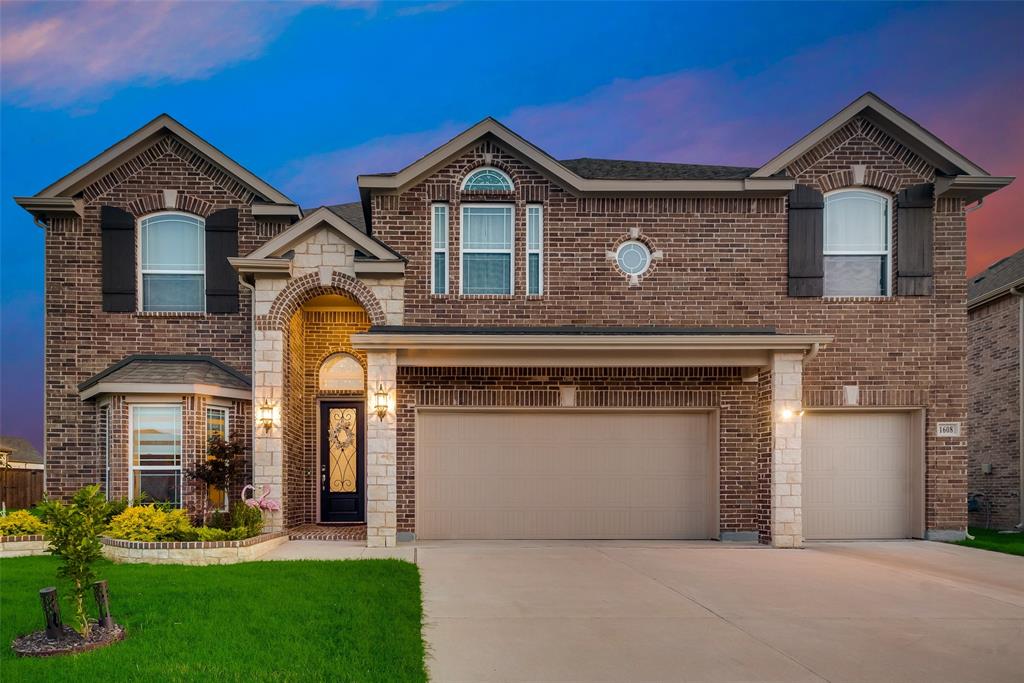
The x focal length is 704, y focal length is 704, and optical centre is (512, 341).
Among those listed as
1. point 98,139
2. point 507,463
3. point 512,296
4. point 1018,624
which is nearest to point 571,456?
point 507,463

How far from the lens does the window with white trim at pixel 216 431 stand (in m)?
12.2

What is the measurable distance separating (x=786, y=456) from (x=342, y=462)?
8.13 meters

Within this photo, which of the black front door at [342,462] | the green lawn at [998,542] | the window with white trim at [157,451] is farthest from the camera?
the black front door at [342,462]

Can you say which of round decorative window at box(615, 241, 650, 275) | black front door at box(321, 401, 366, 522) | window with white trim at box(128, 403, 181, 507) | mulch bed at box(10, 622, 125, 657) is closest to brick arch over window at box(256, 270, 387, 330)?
window with white trim at box(128, 403, 181, 507)

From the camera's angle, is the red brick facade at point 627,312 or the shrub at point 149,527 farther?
the red brick facade at point 627,312

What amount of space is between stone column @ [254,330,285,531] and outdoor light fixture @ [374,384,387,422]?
1.81 m

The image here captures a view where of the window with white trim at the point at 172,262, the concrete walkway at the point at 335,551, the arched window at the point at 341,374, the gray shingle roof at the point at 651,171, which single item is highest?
the gray shingle roof at the point at 651,171

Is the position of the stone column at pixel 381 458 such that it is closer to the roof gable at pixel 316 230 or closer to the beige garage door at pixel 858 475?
the roof gable at pixel 316 230

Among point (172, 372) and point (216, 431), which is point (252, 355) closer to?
point (172, 372)

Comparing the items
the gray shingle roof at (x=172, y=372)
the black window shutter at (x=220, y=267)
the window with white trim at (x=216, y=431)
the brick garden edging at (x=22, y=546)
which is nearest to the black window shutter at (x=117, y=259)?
the gray shingle roof at (x=172, y=372)

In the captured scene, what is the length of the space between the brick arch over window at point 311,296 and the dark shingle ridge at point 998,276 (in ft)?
44.0

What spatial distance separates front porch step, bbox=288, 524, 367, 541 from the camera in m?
11.7

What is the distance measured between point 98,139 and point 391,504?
149821 millimetres

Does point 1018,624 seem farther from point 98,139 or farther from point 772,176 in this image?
point 98,139
